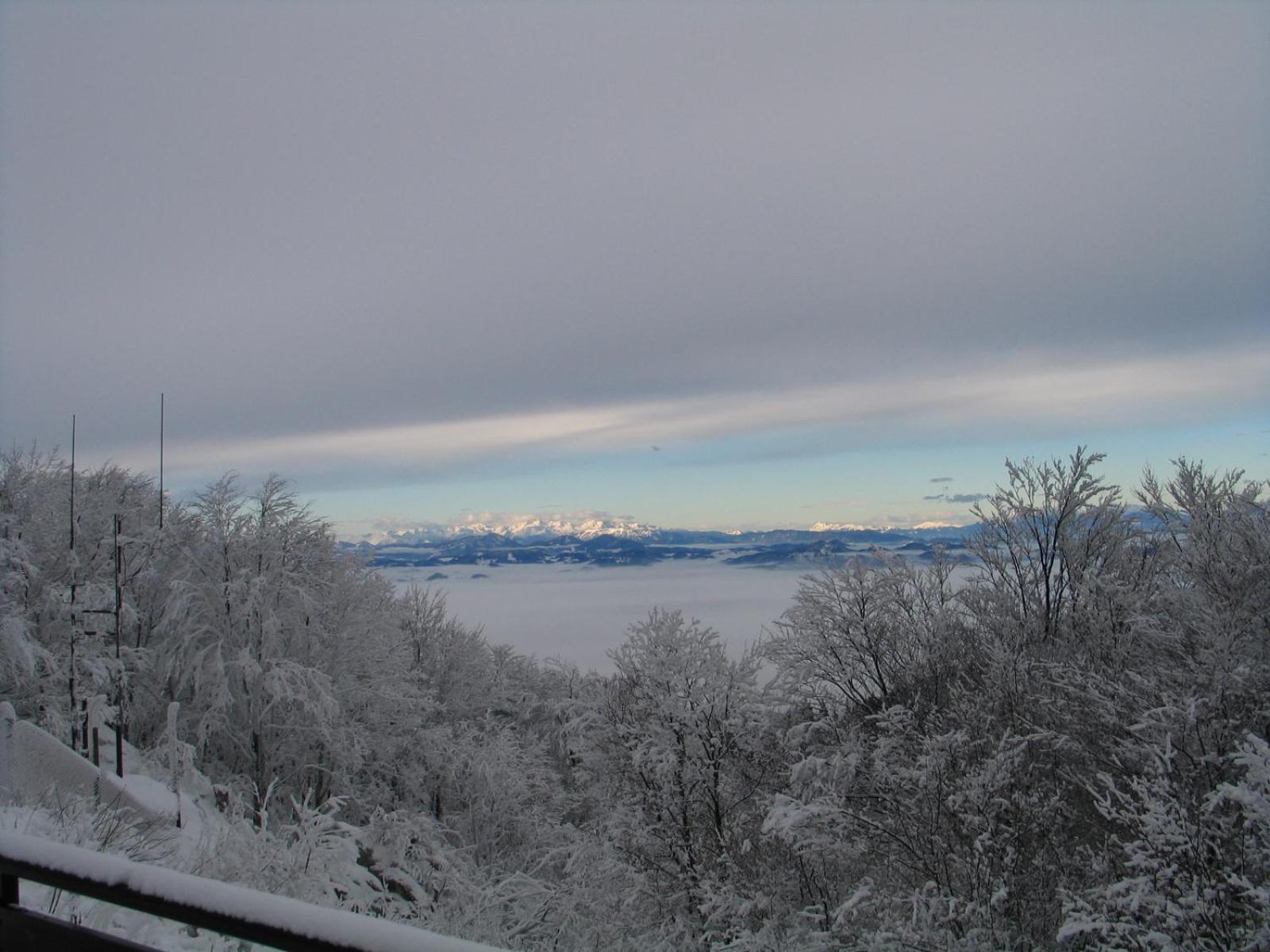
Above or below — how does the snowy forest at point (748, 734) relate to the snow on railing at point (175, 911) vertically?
below

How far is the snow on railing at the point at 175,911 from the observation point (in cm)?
151

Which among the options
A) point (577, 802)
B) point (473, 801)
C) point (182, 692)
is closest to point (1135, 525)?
point (577, 802)

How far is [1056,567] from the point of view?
22.1 m

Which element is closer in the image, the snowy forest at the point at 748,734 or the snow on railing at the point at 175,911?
the snow on railing at the point at 175,911

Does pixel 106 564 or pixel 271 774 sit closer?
pixel 271 774

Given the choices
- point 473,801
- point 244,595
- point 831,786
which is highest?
point 244,595

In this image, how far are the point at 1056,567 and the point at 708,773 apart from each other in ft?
38.4

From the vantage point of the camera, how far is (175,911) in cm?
179

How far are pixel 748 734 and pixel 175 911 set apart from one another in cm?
1665

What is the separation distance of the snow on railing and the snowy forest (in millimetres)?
4469

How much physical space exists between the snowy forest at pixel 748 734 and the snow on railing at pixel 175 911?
4469 millimetres

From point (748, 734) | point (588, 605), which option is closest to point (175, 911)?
point (748, 734)

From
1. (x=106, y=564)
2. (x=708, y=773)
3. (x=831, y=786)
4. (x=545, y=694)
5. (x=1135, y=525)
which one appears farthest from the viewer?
(x=545, y=694)

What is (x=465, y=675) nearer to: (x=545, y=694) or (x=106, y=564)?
(x=545, y=694)
